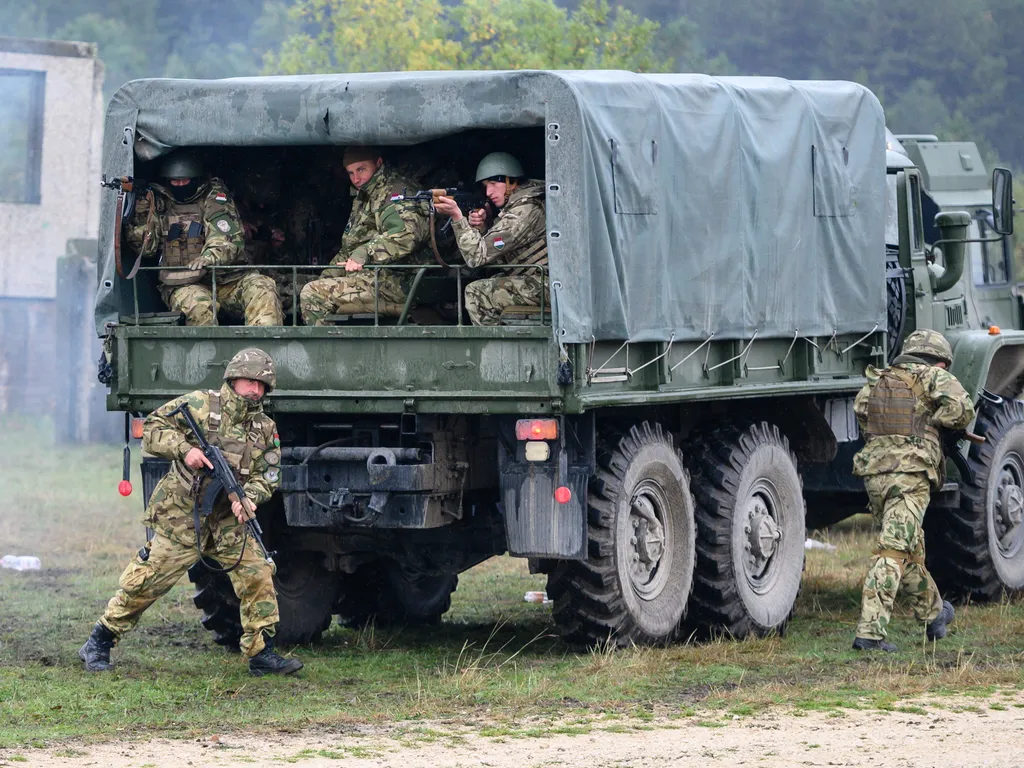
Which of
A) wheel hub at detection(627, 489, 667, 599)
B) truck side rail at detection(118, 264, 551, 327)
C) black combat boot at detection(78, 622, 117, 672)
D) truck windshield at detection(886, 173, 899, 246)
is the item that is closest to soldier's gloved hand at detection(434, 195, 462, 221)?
truck side rail at detection(118, 264, 551, 327)

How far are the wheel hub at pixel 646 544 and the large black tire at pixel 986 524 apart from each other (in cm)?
266

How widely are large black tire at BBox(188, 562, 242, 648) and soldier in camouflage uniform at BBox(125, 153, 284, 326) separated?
1282mm

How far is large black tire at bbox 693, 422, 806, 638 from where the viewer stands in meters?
9.88

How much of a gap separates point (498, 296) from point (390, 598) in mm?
2413

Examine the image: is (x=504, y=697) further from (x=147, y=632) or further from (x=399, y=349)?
(x=147, y=632)

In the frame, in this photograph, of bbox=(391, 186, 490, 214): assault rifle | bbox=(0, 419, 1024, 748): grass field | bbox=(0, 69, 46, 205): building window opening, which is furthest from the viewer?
bbox=(0, 69, 46, 205): building window opening

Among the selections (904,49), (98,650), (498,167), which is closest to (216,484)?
(98,650)

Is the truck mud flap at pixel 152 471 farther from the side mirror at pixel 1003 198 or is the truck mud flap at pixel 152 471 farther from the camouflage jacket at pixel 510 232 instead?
the side mirror at pixel 1003 198

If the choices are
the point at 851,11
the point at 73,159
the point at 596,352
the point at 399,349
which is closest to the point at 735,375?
the point at 596,352

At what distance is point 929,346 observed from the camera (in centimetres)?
995

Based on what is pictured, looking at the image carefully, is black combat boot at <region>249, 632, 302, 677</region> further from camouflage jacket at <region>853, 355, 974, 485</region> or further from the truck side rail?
camouflage jacket at <region>853, 355, 974, 485</region>

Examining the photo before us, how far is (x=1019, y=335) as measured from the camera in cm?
1190

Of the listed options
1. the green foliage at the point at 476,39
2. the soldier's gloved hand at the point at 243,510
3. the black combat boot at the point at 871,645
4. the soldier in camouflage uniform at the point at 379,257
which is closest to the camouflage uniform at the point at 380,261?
the soldier in camouflage uniform at the point at 379,257

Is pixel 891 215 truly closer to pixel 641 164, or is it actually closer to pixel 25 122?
pixel 641 164
